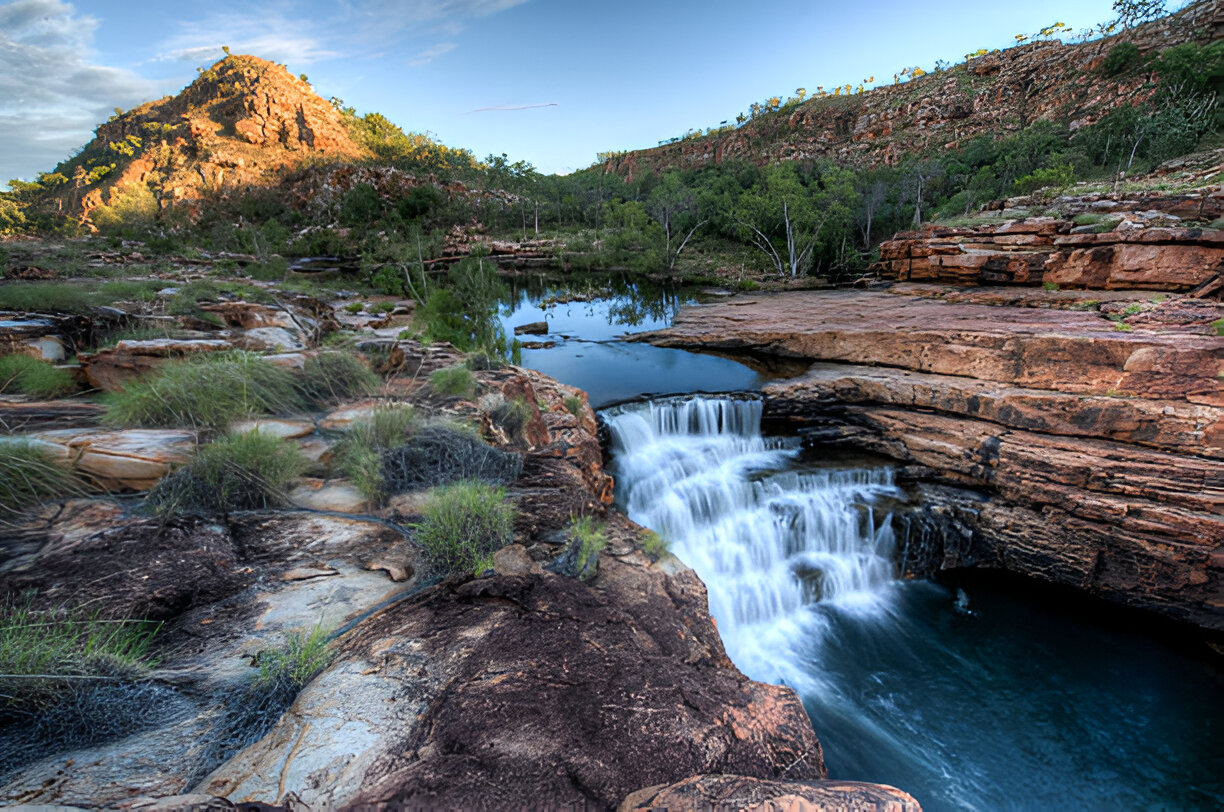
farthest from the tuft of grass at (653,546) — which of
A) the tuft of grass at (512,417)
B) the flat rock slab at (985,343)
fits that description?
the flat rock slab at (985,343)

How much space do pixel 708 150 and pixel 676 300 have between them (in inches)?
2898

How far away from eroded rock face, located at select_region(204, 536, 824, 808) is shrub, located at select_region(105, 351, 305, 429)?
3008mm

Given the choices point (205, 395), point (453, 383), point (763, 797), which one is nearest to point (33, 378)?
point (205, 395)

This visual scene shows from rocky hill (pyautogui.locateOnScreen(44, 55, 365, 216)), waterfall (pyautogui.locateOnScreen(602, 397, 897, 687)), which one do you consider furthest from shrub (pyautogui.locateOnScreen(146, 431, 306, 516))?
rocky hill (pyautogui.locateOnScreen(44, 55, 365, 216))

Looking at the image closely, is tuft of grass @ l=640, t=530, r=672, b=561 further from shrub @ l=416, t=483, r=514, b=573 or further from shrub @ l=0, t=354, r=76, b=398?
shrub @ l=0, t=354, r=76, b=398

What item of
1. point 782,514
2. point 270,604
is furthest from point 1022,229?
point 270,604

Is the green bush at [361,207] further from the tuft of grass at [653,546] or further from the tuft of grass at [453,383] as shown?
the tuft of grass at [653,546]

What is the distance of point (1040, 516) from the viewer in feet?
21.6

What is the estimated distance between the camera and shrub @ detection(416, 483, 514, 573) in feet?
10.00

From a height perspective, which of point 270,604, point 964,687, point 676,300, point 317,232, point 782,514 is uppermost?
point 317,232

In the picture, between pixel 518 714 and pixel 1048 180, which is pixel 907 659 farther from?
pixel 1048 180

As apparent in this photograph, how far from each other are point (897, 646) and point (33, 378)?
1003cm

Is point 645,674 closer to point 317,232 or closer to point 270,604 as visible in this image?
point 270,604

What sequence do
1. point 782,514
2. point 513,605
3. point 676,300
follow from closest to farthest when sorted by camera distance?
point 513,605 → point 782,514 → point 676,300
